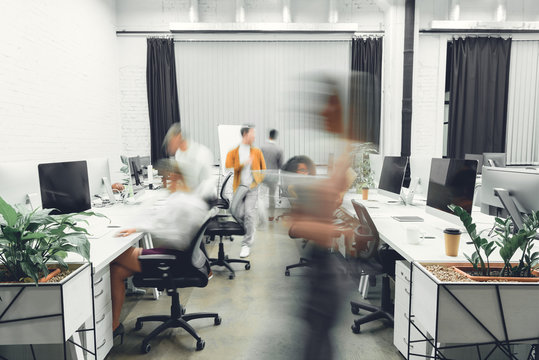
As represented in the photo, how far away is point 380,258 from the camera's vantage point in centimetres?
244

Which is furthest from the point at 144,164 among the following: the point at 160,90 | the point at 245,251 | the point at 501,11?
the point at 501,11

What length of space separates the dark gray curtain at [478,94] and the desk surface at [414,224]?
3296 millimetres

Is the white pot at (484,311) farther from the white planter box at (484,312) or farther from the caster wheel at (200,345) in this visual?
the caster wheel at (200,345)

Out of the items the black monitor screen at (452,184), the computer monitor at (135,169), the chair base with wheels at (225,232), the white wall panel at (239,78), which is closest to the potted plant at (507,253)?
the black monitor screen at (452,184)

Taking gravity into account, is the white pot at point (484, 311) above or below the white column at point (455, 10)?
below

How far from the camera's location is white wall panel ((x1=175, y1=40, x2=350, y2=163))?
6.09 m

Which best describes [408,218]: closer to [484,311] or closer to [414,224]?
[414,224]

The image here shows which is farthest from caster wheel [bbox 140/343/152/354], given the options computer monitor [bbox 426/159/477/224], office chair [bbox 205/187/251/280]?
computer monitor [bbox 426/159/477/224]

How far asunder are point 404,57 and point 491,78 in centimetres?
173

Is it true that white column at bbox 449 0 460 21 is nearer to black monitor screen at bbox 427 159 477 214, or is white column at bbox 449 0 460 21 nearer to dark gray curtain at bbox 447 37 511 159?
dark gray curtain at bbox 447 37 511 159

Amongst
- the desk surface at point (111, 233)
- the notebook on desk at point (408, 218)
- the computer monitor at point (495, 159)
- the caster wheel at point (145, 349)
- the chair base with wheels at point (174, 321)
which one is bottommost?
the caster wheel at point (145, 349)

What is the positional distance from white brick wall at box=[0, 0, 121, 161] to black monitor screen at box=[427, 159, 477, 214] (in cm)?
377

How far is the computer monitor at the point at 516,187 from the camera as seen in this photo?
2.08 metres

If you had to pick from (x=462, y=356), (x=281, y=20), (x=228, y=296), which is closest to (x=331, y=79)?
(x=462, y=356)
